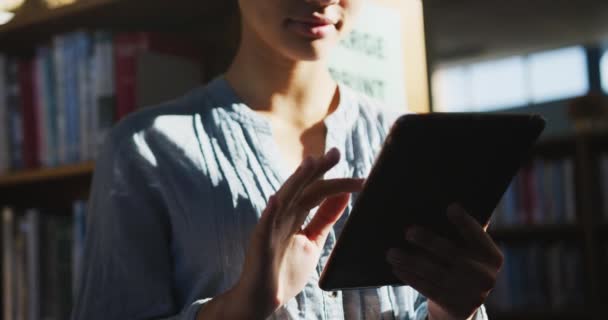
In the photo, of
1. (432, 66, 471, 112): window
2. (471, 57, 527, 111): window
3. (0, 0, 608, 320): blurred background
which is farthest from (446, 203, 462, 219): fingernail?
(432, 66, 471, 112): window

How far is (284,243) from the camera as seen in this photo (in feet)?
2.71

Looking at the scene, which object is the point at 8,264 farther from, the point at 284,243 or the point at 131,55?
the point at 284,243

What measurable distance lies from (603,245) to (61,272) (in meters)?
2.95

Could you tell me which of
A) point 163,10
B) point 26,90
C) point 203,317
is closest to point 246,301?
point 203,317

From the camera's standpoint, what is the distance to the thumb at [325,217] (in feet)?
2.91

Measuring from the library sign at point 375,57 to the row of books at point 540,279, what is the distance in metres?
2.75

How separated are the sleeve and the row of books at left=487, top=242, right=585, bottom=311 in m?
3.40

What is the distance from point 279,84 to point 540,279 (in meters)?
3.38

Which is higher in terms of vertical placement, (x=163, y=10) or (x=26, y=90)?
(x=163, y=10)

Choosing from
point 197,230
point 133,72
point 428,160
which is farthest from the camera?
point 133,72

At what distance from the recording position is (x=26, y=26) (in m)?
1.83

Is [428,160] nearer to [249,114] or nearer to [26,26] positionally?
[249,114]

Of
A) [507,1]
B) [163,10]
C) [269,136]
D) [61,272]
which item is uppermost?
[507,1]

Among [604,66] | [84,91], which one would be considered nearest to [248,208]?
[84,91]
